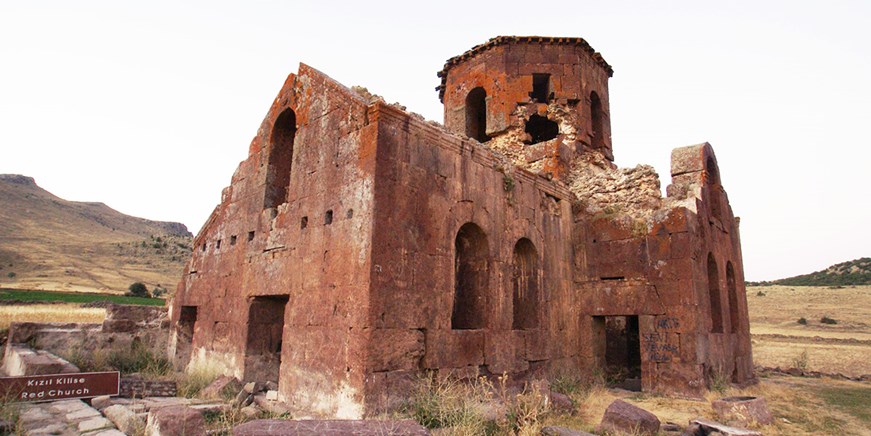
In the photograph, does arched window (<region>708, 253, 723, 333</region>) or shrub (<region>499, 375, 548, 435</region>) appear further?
arched window (<region>708, 253, 723, 333</region>)

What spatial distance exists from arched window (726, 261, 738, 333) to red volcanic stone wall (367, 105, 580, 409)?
15.7 feet

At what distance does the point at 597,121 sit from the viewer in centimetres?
1313

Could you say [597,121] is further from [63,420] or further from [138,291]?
[138,291]

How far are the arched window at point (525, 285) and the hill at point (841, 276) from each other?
4234 cm

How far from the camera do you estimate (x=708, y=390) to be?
328 inches

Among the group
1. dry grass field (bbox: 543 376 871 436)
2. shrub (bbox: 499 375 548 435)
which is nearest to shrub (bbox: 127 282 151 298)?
dry grass field (bbox: 543 376 871 436)

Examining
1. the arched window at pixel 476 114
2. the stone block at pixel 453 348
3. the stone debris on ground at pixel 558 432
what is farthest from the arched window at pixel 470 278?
the arched window at pixel 476 114

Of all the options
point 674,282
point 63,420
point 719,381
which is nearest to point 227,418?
point 63,420

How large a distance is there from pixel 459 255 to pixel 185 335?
597 centimetres

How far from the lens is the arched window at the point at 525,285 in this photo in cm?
827

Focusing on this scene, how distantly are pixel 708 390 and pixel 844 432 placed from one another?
208 cm

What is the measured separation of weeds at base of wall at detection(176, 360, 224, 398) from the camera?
24.4 ft

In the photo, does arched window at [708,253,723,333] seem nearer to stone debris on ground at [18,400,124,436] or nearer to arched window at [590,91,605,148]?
arched window at [590,91,605,148]

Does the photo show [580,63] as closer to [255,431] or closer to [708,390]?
[708,390]
